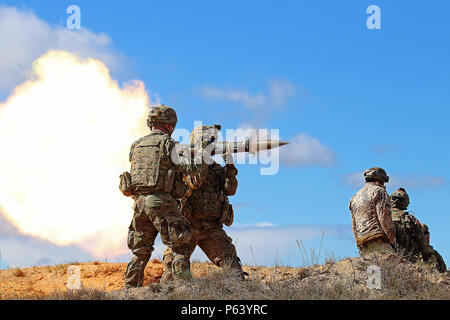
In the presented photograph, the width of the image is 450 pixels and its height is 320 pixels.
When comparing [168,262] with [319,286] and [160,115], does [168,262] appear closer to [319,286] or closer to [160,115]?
[160,115]

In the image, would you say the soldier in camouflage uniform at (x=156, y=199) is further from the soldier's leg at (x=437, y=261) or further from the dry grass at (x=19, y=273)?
the dry grass at (x=19, y=273)

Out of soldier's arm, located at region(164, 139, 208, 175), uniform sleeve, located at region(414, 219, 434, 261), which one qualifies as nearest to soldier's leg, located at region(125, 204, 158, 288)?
soldier's arm, located at region(164, 139, 208, 175)

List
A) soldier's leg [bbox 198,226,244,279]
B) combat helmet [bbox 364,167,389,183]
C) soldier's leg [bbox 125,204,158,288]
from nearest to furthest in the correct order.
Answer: soldier's leg [bbox 125,204,158,288] < soldier's leg [bbox 198,226,244,279] < combat helmet [bbox 364,167,389,183]

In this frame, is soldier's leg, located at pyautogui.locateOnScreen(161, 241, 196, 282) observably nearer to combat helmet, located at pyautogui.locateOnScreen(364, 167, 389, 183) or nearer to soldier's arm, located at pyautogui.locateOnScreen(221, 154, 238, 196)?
soldier's arm, located at pyautogui.locateOnScreen(221, 154, 238, 196)

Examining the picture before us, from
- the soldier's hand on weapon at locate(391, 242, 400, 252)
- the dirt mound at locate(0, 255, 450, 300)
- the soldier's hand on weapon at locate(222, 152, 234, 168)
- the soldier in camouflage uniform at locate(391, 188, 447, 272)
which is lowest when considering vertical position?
the dirt mound at locate(0, 255, 450, 300)

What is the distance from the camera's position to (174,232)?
10617 mm

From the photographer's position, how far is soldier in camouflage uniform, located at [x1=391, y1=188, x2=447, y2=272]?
13586mm

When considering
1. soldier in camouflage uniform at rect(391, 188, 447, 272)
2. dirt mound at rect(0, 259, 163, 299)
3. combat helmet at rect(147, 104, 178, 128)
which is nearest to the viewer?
combat helmet at rect(147, 104, 178, 128)

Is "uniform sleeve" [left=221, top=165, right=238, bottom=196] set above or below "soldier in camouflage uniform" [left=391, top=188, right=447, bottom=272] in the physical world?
above

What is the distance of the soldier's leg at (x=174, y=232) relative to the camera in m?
10.6

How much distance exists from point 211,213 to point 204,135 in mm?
1433

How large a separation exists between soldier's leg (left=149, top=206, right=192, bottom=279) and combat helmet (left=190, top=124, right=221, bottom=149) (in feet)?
4.68

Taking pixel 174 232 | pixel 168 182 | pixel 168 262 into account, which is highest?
pixel 168 182

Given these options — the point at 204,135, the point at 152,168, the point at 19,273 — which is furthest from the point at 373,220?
the point at 19,273
